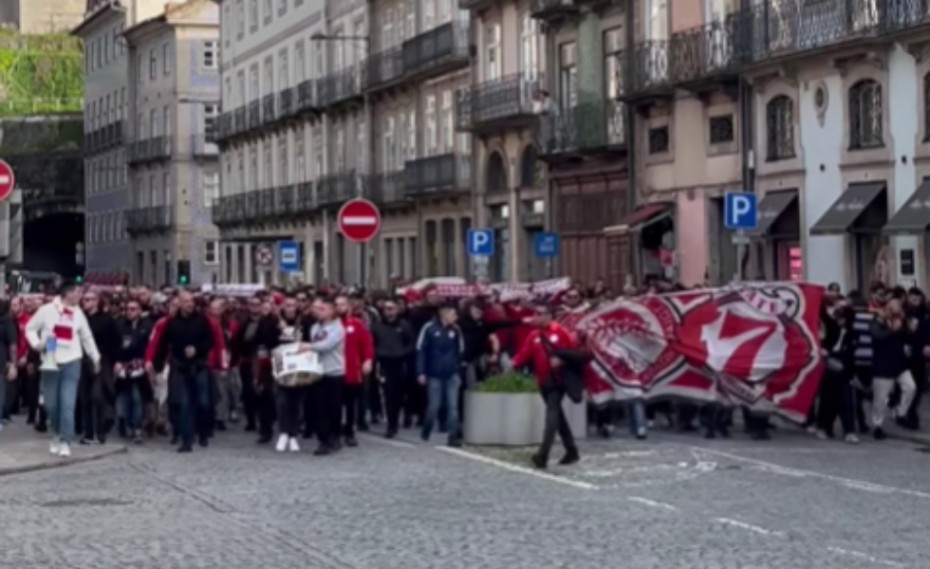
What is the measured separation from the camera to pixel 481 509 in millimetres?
18766

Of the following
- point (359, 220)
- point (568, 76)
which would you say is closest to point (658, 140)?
point (568, 76)

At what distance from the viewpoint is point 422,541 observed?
16469mm

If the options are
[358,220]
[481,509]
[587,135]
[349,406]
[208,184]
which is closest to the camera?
[481,509]

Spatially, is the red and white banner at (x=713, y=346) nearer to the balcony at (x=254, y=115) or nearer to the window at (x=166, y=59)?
the balcony at (x=254, y=115)

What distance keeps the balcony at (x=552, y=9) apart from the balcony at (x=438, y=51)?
20.6 feet

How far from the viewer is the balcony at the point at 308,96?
73188 millimetres

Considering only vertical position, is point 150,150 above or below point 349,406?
above

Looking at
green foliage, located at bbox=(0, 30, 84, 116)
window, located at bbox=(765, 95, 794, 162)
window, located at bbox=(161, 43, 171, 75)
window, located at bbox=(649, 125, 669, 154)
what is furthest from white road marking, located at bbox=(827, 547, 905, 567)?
green foliage, located at bbox=(0, 30, 84, 116)

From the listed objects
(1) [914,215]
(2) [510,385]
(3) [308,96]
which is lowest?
(2) [510,385]

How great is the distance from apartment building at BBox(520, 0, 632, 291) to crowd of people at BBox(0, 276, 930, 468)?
683 inches

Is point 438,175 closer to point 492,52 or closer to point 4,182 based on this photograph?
point 492,52

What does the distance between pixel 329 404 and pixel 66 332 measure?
9.95 ft

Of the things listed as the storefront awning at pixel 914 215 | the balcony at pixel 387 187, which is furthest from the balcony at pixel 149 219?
the storefront awning at pixel 914 215

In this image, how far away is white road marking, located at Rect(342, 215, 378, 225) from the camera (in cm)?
3606
